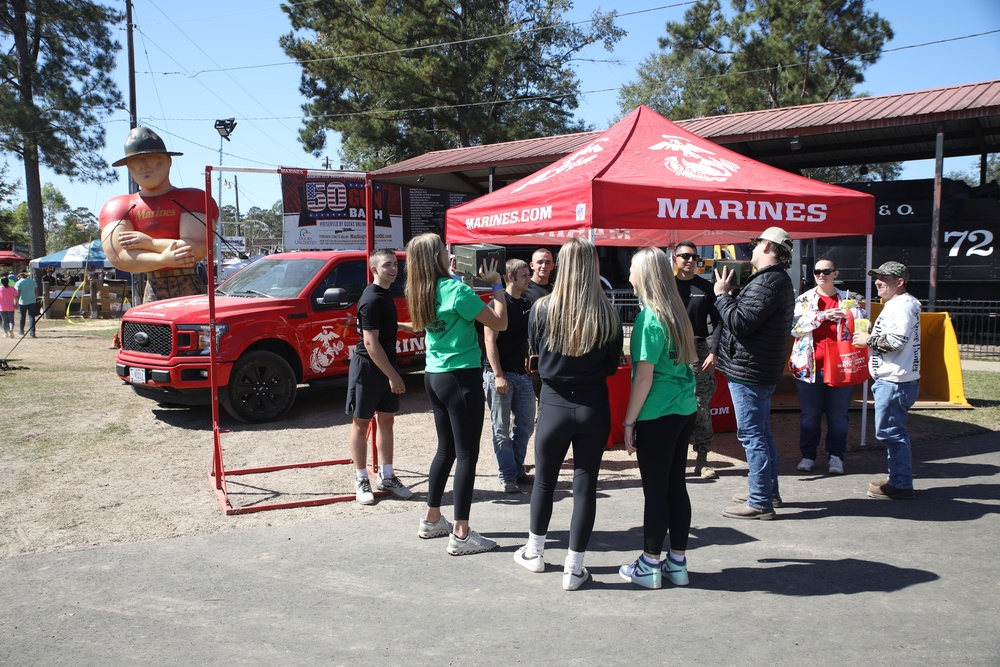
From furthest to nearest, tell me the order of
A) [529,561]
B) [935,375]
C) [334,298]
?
[935,375]
[334,298]
[529,561]

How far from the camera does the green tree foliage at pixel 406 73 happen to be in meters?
28.7

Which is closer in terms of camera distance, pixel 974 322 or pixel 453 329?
pixel 453 329

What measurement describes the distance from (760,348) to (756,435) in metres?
0.57

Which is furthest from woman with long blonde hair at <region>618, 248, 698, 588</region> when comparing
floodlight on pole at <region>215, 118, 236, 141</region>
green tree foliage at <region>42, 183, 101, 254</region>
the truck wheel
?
green tree foliage at <region>42, 183, 101, 254</region>

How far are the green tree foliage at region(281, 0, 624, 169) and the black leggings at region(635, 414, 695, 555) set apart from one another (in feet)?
85.2

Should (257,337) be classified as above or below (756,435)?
above

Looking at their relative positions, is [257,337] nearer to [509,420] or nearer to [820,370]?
[509,420]

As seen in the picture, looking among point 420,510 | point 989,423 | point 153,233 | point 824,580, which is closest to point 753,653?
point 824,580

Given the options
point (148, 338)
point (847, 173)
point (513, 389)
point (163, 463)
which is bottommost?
point (163, 463)

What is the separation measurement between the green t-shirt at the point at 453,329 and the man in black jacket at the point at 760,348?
5.87 feet

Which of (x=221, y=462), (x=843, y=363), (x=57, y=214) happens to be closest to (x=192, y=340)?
(x=221, y=462)

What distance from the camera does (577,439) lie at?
13.2 ft

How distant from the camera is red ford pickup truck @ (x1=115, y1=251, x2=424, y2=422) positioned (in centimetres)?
823

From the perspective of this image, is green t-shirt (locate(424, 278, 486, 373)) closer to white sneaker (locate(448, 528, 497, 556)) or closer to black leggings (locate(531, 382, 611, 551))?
black leggings (locate(531, 382, 611, 551))
